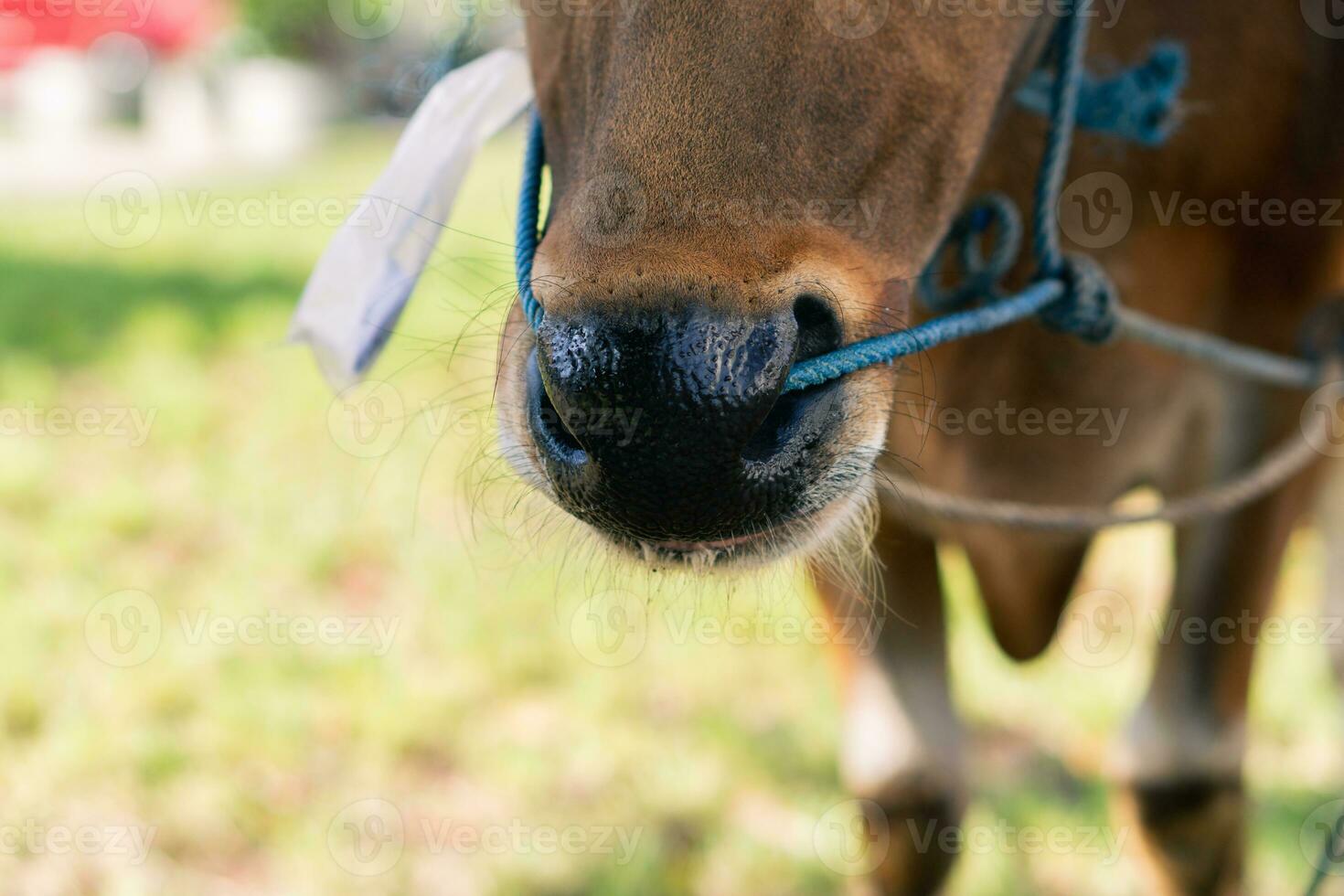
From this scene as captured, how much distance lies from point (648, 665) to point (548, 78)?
6.88ft

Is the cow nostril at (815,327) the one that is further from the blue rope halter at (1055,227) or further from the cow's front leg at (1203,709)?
the cow's front leg at (1203,709)

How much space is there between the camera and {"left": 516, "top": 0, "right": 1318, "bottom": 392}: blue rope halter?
4.94 ft

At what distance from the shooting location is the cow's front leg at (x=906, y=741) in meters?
2.48

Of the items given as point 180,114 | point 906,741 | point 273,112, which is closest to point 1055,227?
point 906,741

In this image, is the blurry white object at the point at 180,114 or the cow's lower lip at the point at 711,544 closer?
the cow's lower lip at the point at 711,544

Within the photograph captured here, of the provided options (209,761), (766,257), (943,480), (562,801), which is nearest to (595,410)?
(766,257)

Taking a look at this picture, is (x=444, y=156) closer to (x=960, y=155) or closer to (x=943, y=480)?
(x=960, y=155)

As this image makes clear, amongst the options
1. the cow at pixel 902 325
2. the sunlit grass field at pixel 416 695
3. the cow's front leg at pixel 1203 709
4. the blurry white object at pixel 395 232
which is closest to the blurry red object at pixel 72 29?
the sunlit grass field at pixel 416 695

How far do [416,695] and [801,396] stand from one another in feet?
7.10

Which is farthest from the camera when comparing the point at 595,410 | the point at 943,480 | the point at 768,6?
the point at 943,480

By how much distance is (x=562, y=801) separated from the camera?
284 cm

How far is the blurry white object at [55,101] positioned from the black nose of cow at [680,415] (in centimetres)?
1240

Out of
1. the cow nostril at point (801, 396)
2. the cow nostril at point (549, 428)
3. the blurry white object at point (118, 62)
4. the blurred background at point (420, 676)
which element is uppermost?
Answer: the cow nostril at point (801, 396)

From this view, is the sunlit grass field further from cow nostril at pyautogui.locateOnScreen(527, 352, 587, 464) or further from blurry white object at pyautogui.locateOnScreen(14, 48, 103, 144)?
blurry white object at pyautogui.locateOnScreen(14, 48, 103, 144)
